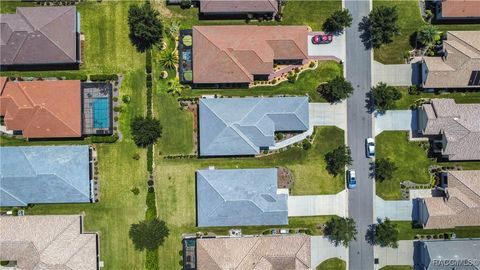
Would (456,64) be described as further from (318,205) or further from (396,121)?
(318,205)

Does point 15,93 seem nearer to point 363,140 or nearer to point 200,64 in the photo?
point 200,64

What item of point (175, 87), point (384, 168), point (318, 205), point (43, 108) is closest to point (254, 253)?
point (318, 205)

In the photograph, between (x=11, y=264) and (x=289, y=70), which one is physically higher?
(x=289, y=70)

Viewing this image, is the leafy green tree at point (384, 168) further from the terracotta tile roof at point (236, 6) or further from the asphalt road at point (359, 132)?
the terracotta tile roof at point (236, 6)

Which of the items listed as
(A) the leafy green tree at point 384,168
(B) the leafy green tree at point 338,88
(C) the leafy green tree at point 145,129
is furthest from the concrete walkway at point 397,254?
(C) the leafy green tree at point 145,129

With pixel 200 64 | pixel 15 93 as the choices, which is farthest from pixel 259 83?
pixel 15 93

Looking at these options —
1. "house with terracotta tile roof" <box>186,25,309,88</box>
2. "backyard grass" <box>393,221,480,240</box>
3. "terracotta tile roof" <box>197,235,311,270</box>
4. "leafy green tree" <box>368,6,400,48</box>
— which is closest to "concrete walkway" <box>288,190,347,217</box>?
"terracotta tile roof" <box>197,235,311,270</box>
